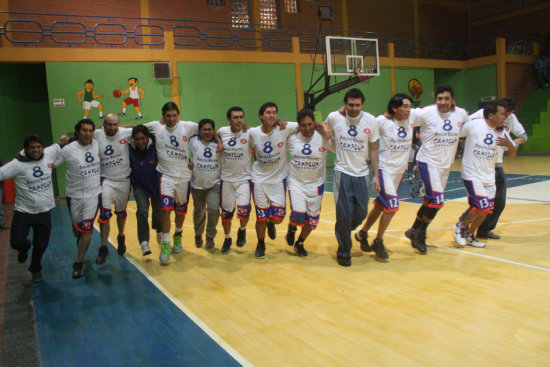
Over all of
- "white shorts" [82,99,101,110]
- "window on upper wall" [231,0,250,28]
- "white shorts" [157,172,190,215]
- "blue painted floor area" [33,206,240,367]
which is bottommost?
"blue painted floor area" [33,206,240,367]

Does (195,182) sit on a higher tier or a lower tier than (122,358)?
higher

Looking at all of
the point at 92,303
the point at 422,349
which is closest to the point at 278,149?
the point at 92,303

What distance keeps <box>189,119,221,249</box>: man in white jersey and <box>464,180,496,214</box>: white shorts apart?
336 cm

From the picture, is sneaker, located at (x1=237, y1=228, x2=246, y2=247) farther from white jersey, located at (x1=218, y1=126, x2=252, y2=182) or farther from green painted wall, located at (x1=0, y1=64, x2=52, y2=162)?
green painted wall, located at (x1=0, y1=64, x2=52, y2=162)

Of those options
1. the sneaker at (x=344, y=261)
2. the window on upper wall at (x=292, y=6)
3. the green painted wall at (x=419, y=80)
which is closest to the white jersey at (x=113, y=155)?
the sneaker at (x=344, y=261)

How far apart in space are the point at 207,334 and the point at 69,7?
54.4 ft

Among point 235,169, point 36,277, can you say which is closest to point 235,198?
point 235,169

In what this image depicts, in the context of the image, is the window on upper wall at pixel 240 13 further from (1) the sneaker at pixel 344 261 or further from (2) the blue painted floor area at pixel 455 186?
(1) the sneaker at pixel 344 261

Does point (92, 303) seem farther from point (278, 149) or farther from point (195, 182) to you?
point (278, 149)

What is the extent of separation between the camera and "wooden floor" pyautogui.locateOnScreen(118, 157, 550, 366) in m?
2.93

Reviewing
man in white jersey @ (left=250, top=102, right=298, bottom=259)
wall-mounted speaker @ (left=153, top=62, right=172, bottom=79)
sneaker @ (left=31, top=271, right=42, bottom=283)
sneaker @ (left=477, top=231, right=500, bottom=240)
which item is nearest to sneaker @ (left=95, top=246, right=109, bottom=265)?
sneaker @ (left=31, top=271, right=42, bottom=283)

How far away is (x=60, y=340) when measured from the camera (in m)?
3.46

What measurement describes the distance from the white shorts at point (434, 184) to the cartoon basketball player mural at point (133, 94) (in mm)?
11245

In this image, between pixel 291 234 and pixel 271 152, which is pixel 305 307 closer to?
pixel 291 234
